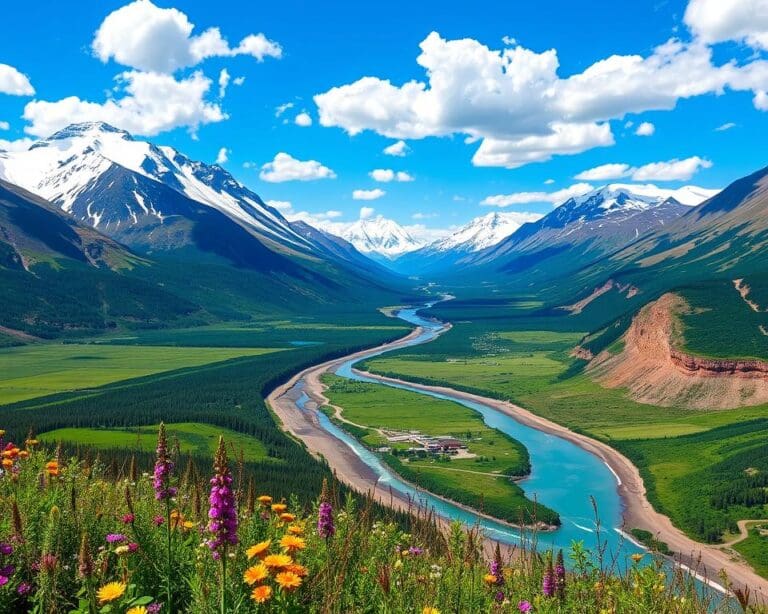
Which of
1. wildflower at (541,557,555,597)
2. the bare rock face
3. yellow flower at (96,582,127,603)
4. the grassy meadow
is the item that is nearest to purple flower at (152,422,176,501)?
yellow flower at (96,582,127,603)

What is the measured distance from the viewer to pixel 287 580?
703cm

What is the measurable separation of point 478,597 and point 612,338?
201 m

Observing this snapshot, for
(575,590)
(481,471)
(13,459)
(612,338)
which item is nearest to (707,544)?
(481,471)

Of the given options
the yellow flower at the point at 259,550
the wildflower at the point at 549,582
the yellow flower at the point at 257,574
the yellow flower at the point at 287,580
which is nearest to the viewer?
the yellow flower at the point at 287,580

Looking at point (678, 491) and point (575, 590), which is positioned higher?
point (575, 590)

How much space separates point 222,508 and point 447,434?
123534 mm

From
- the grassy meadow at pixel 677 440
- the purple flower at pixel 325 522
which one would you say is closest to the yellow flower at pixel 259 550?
the purple flower at pixel 325 522

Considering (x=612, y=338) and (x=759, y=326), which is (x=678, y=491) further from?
(x=612, y=338)

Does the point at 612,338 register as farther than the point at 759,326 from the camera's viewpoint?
Yes

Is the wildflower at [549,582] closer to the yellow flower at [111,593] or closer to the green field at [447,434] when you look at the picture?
the yellow flower at [111,593]

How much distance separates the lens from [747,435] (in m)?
115

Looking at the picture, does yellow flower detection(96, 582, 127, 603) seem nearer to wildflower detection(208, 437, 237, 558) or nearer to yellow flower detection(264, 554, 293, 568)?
wildflower detection(208, 437, 237, 558)

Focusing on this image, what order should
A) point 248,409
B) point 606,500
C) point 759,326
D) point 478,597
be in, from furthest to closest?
point 759,326 → point 248,409 → point 606,500 → point 478,597

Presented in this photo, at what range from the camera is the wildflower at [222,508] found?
704cm
